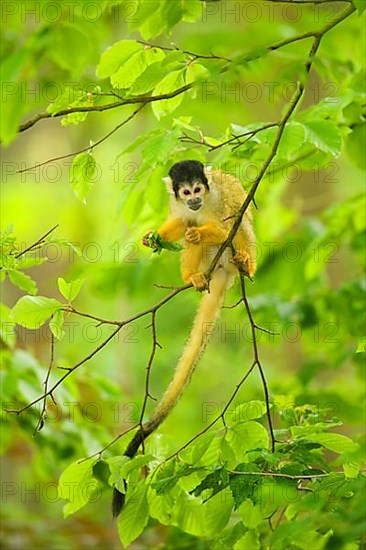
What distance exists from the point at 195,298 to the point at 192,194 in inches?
28.5

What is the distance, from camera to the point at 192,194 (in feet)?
10.1

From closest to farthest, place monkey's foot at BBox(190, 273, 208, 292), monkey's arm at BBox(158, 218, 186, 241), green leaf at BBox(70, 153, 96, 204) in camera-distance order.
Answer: green leaf at BBox(70, 153, 96, 204) < monkey's foot at BBox(190, 273, 208, 292) < monkey's arm at BBox(158, 218, 186, 241)

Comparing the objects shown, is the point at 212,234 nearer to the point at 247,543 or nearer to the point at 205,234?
the point at 205,234

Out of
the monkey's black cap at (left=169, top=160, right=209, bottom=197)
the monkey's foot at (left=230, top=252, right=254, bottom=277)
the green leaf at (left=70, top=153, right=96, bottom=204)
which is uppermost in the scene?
the monkey's black cap at (left=169, top=160, right=209, bottom=197)

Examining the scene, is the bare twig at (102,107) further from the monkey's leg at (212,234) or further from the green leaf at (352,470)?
the green leaf at (352,470)

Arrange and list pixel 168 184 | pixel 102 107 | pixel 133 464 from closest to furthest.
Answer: pixel 102 107 → pixel 133 464 → pixel 168 184

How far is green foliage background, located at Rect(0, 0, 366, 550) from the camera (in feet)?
7.42

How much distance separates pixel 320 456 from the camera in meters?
2.50

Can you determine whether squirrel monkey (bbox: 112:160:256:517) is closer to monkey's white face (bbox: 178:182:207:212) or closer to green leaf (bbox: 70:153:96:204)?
monkey's white face (bbox: 178:182:207:212)

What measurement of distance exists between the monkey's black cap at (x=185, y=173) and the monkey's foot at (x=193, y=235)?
5.9 inches

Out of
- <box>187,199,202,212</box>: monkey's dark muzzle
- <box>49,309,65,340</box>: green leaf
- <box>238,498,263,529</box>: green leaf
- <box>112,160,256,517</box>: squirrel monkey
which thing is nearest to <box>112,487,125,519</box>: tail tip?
<box>112,160,256,517</box>: squirrel monkey

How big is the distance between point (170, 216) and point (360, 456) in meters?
1.67

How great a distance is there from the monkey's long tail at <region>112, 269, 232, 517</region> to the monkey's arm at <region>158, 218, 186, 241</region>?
0.97 ft

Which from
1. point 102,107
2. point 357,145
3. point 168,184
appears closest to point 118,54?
point 102,107
